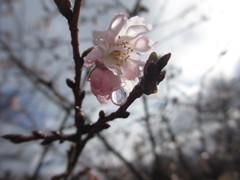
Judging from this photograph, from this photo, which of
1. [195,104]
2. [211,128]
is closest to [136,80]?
[195,104]

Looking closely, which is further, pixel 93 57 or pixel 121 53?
pixel 121 53

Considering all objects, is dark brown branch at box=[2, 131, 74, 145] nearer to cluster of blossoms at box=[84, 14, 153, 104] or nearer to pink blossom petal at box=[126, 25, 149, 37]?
cluster of blossoms at box=[84, 14, 153, 104]

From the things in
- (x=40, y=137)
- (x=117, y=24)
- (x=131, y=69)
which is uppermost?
(x=117, y=24)

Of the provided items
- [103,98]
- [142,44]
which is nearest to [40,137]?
[103,98]

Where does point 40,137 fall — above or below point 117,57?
below

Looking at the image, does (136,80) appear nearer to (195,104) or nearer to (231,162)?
(195,104)

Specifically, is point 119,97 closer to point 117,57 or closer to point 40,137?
point 117,57

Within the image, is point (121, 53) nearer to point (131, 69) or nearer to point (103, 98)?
point (131, 69)
